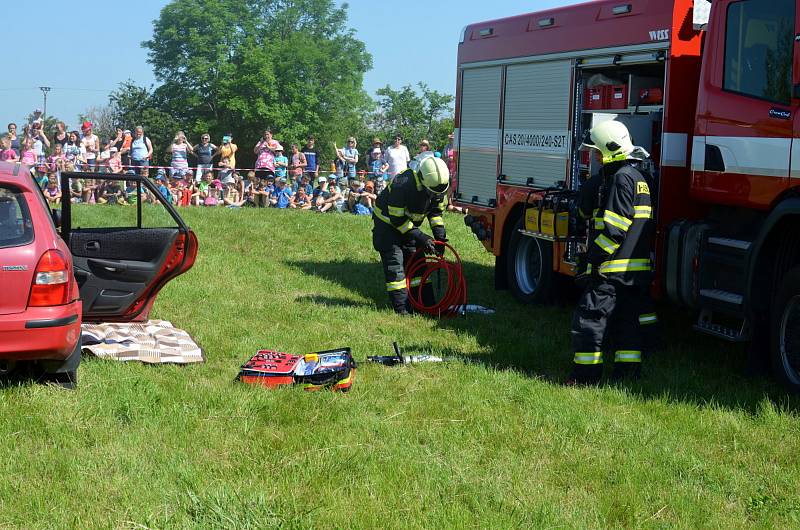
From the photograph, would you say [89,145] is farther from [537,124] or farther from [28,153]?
[537,124]

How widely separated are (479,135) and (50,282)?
249 inches

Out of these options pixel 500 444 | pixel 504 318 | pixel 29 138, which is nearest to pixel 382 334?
pixel 504 318

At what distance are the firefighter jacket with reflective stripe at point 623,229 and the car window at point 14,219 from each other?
12.0 ft

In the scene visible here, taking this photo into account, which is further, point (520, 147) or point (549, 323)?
point (520, 147)

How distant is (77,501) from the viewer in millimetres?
4359

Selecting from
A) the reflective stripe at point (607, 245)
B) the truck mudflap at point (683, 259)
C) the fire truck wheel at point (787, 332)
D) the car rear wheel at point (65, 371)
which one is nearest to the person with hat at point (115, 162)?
the car rear wheel at point (65, 371)

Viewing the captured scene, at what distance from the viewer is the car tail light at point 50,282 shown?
5676 mm

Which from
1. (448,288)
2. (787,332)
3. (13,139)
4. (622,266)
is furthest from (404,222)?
(13,139)

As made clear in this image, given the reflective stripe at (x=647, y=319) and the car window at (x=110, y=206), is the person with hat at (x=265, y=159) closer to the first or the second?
the car window at (x=110, y=206)

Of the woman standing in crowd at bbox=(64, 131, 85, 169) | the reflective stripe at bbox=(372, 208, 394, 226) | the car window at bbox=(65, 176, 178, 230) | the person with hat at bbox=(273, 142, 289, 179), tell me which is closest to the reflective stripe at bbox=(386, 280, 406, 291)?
the reflective stripe at bbox=(372, 208, 394, 226)

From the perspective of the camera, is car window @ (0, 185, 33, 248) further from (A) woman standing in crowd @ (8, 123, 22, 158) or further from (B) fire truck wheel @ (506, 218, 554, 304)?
(A) woman standing in crowd @ (8, 123, 22, 158)

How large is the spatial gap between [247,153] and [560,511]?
62818 mm

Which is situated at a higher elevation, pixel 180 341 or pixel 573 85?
pixel 573 85

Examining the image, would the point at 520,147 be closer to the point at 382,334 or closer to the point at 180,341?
the point at 382,334
